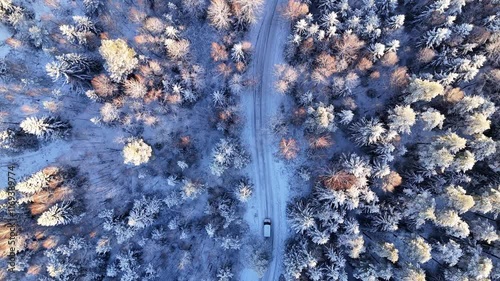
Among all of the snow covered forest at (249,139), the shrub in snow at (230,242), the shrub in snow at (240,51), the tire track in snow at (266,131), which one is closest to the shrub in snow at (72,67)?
the snow covered forest at (249,139)

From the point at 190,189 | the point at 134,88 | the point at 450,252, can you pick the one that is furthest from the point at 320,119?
the point at 134,88

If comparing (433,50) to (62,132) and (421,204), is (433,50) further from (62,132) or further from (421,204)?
(62,132)

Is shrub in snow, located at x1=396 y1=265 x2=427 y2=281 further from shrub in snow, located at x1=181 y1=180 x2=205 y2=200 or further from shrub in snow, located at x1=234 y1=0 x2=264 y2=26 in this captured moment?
shrub in snow, located at x1=234 y1=0 x2=264 y2=26

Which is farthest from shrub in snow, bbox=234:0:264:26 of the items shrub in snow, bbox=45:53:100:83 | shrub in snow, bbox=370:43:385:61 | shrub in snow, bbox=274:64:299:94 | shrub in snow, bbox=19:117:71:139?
shrub in snow, bbox=19:117:71:139

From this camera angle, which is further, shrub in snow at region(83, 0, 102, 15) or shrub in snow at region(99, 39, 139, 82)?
shrub in snow at region(83, 0, 102, 15)

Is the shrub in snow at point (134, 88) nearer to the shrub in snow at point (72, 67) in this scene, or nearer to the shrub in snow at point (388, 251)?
the shrub in snow at point (72, 67)

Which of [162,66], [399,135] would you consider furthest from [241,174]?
[399,135]

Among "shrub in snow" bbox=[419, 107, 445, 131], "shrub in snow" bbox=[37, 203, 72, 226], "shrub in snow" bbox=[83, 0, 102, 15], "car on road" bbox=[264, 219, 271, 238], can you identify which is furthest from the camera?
"shrub in snow" bbox=[83, 0, 102, 15]
